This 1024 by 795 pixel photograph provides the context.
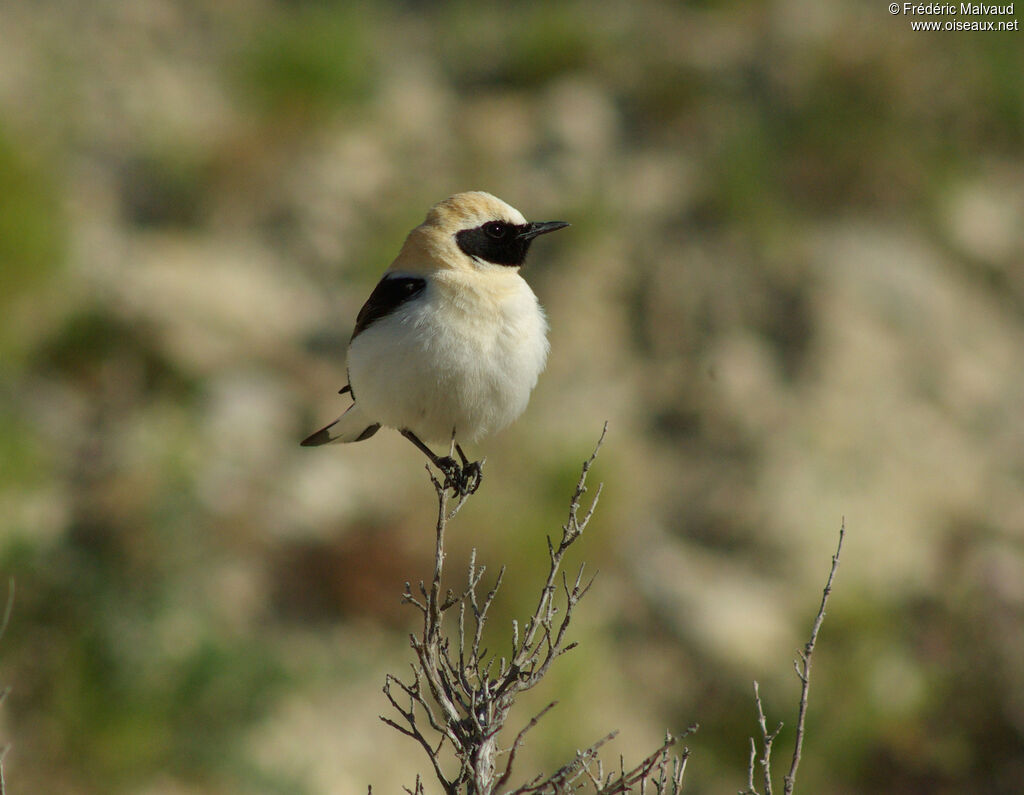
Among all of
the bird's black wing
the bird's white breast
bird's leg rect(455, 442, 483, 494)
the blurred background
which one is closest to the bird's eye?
the bird's white breast

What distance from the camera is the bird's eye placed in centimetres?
414

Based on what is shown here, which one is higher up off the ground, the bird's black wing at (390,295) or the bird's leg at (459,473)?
the bird's black wing at (390,295)

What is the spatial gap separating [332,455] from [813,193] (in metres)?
5.62

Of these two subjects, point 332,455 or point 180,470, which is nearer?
point 180,470

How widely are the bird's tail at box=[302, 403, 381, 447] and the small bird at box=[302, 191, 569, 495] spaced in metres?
0.35

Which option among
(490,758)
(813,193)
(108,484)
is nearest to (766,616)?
(813,193)

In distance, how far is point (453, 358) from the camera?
3742 mm

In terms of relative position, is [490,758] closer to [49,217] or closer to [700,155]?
[49,217]

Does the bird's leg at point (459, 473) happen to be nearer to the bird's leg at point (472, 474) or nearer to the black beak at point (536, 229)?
the bird's leg at point (472, 474)

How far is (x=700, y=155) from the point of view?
11789 mm

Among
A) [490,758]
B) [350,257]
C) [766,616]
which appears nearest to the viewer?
[490,758]

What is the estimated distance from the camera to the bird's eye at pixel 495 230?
4141 millimetres

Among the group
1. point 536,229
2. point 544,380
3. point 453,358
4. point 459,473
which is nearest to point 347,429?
point 459,473

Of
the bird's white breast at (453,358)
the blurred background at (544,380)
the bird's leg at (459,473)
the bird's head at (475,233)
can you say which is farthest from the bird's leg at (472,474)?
the blurred background at (544,380)
